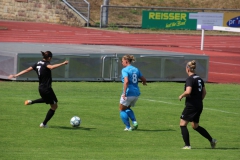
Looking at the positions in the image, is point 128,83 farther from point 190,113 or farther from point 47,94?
point 190,113

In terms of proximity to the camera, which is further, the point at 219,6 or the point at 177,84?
the point at 219,6

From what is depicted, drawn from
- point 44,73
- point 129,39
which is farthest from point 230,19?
point 44,73

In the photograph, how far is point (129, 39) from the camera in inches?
1788

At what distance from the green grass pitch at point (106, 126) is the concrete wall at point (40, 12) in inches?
1150

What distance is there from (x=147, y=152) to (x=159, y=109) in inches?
273

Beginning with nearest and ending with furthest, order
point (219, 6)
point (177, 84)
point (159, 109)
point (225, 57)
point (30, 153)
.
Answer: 1. point (30, 153)
2. point (159, 109)
3. point (177, 84)
4. point (225, 57)
5. point (219, 6)

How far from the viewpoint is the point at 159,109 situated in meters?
19.3

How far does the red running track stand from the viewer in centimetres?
3856

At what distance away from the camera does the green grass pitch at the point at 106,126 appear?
12.2 meters

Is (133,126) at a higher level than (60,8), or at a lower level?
lower

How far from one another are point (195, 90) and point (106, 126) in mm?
3732

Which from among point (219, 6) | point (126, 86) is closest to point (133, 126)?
point (126, 86)

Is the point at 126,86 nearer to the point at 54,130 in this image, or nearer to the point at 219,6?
the point at 54,130

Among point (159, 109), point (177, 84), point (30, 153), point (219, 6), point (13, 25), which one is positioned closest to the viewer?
point (30, 153)
